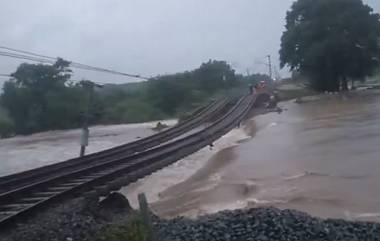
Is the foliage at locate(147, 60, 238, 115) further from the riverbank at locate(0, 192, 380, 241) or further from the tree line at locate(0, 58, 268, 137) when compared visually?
the riverbank at locate(0, 192, 380, 241)

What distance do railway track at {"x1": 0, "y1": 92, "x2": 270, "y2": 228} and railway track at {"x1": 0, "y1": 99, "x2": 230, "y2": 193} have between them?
1.01 metres

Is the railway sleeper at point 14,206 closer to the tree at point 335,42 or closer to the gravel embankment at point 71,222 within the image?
the gravel embankment at point 71,222

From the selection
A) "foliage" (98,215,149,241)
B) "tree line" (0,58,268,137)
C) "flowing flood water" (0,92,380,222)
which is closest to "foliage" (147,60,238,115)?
"tree line" (0,58,268,137)

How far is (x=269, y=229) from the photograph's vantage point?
30.4ft

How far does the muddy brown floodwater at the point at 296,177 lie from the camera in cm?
1288

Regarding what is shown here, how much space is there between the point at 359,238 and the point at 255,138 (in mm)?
20134

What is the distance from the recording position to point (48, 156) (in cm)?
3362

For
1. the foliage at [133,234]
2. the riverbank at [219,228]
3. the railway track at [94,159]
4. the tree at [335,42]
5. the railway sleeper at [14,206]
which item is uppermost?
the tree at [335,42]

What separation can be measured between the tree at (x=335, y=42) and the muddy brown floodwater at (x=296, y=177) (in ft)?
97.3

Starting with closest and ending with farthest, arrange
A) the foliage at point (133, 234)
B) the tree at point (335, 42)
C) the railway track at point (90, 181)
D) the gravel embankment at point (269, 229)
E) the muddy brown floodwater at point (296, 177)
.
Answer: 1. the foliage at point (133, 234)
2. the gravel embankment at point (269, 229)
3. the muddy brown floodwater at point (296, 177)
4. the railway track at point (90, 181)
5. the tree at point (335, 42)

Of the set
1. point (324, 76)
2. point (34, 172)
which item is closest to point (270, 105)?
point (324, 76)

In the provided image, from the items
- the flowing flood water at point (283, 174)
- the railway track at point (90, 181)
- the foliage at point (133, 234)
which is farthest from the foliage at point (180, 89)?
the foliage at point (133, 234)

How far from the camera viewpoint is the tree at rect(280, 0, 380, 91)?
57.4 metres

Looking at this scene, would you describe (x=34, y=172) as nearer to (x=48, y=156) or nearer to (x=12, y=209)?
(x=12, y=209)
